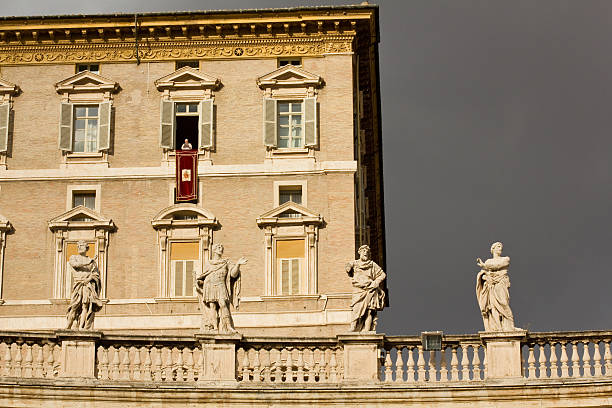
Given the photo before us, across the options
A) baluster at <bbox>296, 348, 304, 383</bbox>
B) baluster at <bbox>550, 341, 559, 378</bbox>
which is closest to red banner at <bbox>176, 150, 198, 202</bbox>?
baluster at <bbox>296, 348, 304, 383</bbox>

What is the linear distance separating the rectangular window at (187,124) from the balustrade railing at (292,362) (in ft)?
79.7

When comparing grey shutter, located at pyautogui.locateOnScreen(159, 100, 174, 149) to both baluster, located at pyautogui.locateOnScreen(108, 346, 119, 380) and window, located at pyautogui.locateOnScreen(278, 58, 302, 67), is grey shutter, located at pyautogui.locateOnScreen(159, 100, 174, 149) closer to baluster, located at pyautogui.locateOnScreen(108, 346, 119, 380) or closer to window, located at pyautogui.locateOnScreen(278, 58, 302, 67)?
window, located at pyautogui.locateOnScreen(278, 58, 302, 67)

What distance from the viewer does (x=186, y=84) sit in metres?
60.8

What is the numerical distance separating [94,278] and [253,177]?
75.0 feet

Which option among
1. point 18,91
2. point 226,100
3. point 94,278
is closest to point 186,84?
point 226,100

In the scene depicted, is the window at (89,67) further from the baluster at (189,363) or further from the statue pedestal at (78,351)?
the baluster at (189,363)

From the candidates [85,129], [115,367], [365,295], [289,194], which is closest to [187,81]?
[85,129]

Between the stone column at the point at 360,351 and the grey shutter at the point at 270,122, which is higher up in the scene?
the grey shutter at the point at 270,122

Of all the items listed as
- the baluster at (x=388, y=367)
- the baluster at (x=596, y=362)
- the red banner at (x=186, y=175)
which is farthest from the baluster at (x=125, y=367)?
the red banner at (x=186, y=175)

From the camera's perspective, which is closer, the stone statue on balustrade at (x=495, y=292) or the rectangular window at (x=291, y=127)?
the stone statue on balustrade at (x=495, y=292)

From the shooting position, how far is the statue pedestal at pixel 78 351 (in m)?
36.1

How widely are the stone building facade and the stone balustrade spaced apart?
2011cm

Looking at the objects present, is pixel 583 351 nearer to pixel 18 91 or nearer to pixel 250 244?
pixel 250 244

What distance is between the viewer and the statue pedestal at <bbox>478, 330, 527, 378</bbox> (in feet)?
118
